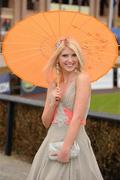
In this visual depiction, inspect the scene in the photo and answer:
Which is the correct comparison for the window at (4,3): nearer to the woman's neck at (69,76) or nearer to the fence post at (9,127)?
the fence post at (9,127)

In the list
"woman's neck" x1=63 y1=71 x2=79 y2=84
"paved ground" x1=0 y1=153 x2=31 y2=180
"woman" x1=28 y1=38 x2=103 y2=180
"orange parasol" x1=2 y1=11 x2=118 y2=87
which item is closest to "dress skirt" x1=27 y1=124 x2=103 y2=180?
"woman" x1=28 y1=38 x2=103 y2=180

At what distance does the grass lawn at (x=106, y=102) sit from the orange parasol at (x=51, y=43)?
617 cm

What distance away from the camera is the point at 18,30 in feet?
17.1

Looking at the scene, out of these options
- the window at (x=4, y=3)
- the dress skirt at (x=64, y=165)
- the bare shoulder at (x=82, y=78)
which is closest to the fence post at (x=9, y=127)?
the dress skirt at (x=64, y=165)

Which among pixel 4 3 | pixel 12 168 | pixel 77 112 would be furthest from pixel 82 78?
pixel 4 3

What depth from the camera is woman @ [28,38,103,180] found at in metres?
4.01

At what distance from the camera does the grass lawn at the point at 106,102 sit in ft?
37.7

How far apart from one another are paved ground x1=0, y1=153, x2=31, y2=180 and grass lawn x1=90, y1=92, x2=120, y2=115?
158 inches

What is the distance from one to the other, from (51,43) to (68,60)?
97 cm

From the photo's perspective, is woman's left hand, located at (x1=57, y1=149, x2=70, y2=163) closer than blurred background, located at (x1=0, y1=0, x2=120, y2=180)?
Yes

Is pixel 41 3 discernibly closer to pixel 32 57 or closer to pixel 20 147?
pixel 20 147

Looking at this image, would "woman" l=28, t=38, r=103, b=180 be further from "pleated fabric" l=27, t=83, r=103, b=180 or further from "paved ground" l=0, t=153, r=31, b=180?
"paved ground" l=0, t=153, r=31, b=180

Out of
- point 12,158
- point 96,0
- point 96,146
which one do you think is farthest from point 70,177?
point 96,0

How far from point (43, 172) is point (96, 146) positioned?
7.86 feet
